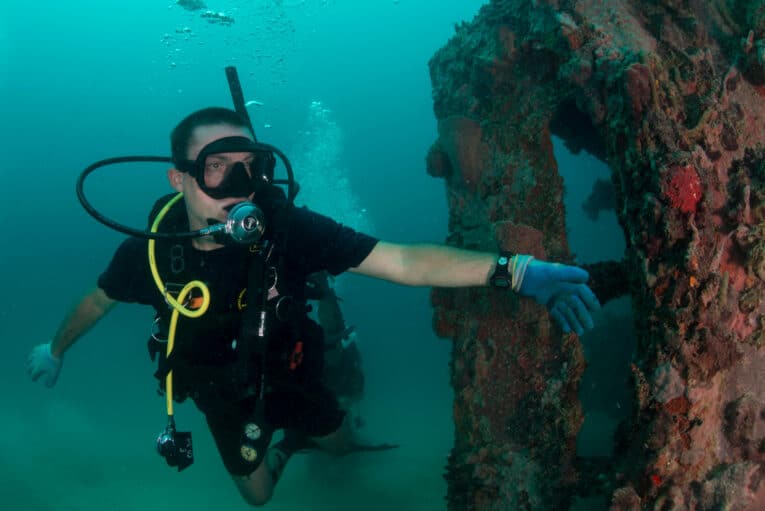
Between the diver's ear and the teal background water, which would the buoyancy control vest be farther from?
the teal background water

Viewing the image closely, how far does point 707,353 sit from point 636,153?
3.57ft

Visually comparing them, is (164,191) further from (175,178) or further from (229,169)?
(229,169)

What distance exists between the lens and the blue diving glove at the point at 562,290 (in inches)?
102

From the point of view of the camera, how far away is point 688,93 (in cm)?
278

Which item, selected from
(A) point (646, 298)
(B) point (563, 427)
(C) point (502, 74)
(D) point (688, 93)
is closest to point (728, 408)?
(A) point (646, 298)

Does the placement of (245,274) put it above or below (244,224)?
below

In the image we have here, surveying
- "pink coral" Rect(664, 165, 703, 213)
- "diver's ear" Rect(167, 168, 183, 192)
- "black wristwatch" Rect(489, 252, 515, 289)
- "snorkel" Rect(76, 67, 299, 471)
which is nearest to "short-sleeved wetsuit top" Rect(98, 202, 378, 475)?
"snorkel" Rect(76, 67, 299, 471)

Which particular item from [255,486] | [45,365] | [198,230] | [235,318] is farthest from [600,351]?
[45,365]

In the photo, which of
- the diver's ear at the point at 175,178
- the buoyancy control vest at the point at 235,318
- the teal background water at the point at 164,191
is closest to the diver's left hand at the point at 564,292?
the buoyancy control vest at the point at 235,318

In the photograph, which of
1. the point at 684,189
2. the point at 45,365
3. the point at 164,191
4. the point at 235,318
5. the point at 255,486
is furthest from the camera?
the point at 164,191

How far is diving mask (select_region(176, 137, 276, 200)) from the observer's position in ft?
9.29

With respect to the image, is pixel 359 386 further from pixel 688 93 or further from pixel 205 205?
pixel 688 93

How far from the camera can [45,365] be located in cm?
419

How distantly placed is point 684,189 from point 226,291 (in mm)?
2738
